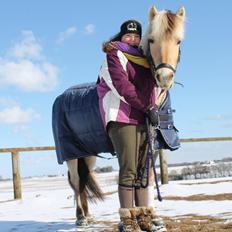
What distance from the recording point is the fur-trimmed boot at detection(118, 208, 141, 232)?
114 inches

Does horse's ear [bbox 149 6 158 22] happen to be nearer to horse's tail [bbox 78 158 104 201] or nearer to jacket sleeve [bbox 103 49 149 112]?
jacket sleeve [bbox 103 49 149 112]

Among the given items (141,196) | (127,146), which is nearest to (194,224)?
(141,196)

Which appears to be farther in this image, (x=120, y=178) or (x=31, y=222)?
(x=31, y=222)

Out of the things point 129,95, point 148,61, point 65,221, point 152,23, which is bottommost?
point 65,221

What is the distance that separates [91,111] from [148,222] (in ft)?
3.72

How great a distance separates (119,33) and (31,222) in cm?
231

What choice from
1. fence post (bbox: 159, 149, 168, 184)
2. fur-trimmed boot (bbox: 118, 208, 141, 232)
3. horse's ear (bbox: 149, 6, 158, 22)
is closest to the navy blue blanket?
fur-trimmed boot (bbox: 118, 208, 141, 232)

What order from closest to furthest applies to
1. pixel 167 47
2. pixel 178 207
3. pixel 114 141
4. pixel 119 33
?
pixel 167 47 → pixel 114 141 → pixel 119 33 → pixel 178 207

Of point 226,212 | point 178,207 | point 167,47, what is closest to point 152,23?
point 167,47

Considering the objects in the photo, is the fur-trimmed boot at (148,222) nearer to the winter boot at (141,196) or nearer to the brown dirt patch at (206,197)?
the winter boot at (141,196)

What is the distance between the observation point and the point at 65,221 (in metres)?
4.45

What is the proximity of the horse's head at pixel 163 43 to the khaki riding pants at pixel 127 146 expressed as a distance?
43 cm

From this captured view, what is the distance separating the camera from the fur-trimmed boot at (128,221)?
9.53ft

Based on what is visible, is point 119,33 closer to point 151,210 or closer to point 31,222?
point 151,210
